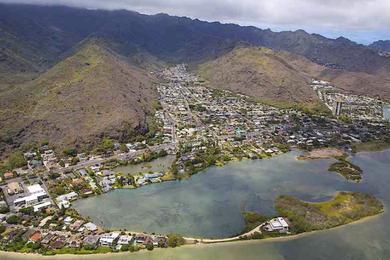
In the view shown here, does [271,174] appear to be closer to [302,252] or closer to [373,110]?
[302,252]

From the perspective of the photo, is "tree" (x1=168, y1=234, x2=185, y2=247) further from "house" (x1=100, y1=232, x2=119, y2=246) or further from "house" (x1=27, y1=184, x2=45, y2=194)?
"house" (x1=27, y1=184, x2=45, y2=194)

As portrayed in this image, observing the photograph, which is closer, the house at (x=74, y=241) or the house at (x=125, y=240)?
the house at (x=74, y=241)

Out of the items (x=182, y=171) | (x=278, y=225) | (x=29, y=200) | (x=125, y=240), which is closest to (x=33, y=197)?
(x=29, y=200)

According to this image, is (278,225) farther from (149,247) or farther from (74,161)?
(74,161)

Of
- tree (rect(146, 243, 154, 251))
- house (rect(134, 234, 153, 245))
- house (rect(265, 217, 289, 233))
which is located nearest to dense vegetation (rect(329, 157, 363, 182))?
house (rect(265, 217, 289, 233))

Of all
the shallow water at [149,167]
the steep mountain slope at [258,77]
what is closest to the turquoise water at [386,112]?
the steep mountain slope at [258,77]

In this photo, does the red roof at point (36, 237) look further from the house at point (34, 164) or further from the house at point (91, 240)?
the house at point (34, 164)

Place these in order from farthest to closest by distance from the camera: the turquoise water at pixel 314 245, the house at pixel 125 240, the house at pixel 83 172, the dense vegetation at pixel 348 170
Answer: the dense vegetation at pixel 348 170
the house at pixel 83 172
the house at pixel 125 240
the turquoise water at pixel 314 245
